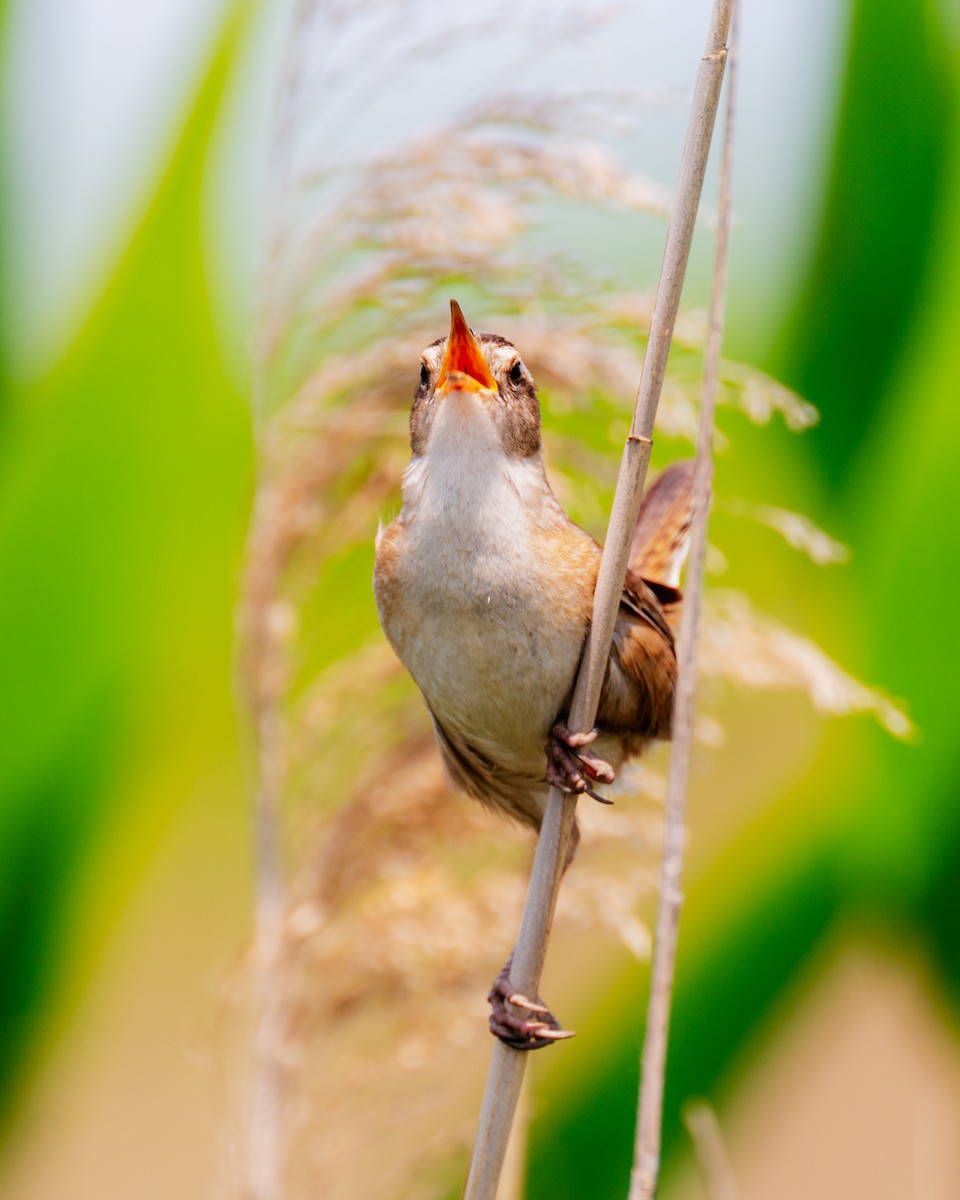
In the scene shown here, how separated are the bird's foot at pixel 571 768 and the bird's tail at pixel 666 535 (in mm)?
412

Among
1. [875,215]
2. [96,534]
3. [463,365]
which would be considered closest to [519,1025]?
[463,365]

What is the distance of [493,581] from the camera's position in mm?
1009

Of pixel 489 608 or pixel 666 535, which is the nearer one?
pixel 489 608

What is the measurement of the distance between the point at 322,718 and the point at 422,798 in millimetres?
179

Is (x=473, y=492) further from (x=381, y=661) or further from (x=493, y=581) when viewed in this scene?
(x=381, y=661)

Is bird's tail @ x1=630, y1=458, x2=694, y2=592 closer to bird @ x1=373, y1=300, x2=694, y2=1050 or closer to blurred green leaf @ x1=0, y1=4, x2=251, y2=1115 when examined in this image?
bird @ x1=373, y1=300, x2=694, y2=1050

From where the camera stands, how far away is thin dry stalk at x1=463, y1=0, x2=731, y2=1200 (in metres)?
0.79

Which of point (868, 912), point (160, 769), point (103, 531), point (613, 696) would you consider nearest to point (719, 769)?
point (868, 912)

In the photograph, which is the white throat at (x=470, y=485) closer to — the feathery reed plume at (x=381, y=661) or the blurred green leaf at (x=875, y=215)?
the feathery reed plume at (x=381, y=661)

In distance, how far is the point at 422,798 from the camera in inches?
65.0

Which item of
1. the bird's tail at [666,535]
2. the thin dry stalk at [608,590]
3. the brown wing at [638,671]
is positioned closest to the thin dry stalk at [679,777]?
the thin dry stalk at [608,590]

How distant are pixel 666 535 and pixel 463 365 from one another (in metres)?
0.49

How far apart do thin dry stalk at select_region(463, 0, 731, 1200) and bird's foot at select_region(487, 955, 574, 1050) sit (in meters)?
0.04

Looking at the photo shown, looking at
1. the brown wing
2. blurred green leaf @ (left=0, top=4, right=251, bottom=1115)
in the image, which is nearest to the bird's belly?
the brown wing
